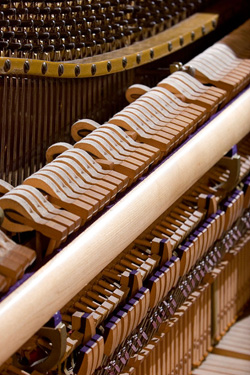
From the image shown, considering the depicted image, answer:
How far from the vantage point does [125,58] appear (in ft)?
11.3

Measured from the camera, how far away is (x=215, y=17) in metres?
4.31

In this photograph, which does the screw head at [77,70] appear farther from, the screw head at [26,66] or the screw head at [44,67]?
the screw head at [26,66]

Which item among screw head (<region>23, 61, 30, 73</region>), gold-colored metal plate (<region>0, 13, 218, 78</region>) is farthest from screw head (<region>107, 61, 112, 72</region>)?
screw head (<region>23, 61, 30, 73</region>)

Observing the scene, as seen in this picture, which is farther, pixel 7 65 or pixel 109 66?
pixel 109 66

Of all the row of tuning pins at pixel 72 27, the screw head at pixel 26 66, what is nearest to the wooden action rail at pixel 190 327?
the screw head at pixel 26 66

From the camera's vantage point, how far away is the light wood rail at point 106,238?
7.04 ft

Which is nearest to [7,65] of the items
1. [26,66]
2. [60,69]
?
[26,66]

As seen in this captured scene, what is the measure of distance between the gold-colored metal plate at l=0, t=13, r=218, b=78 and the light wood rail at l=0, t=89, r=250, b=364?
424 mm

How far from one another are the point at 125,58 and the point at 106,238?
114 cm

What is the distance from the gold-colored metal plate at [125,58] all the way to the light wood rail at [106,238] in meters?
0.42

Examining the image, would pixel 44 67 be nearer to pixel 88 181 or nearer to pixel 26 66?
pixel 26 66

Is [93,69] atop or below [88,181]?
atop

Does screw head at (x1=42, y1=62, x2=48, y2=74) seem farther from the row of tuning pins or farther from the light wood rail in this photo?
the light wood rail

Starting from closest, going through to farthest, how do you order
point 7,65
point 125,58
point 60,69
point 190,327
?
1. point 7,65
2. point 60,69
3. point 125,58
4. point 190,327
